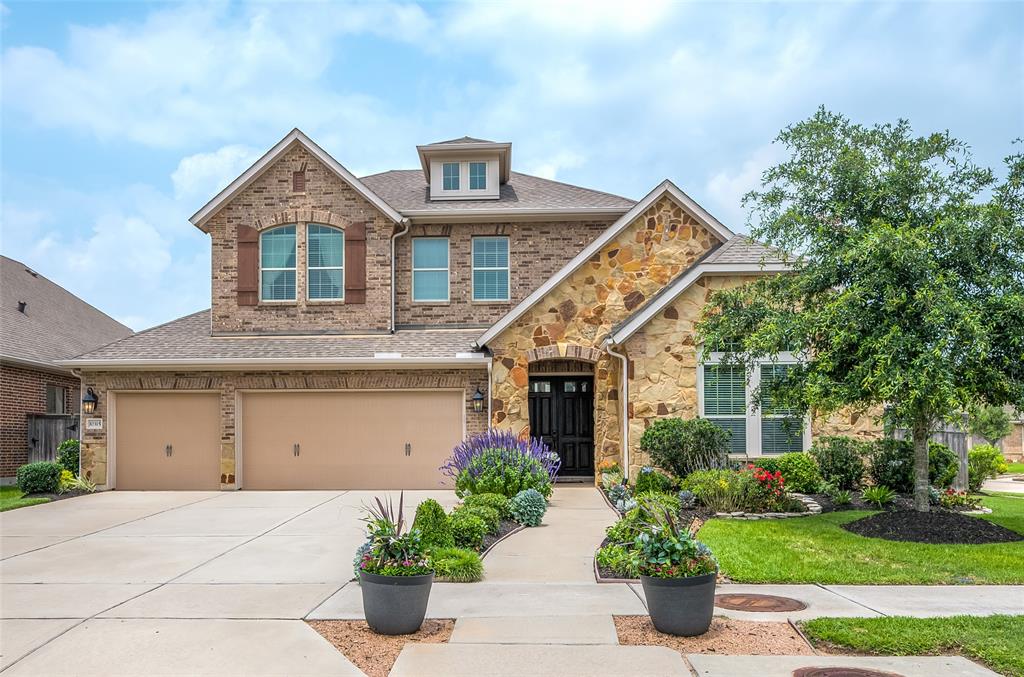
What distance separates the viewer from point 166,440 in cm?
1770

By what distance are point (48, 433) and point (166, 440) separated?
5567 millimetres

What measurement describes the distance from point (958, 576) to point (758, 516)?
3.84 metres

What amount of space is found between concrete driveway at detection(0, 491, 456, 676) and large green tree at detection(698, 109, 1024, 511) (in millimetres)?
6861

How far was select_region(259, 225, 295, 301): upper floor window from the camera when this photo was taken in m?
18.7

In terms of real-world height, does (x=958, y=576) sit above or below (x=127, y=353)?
below

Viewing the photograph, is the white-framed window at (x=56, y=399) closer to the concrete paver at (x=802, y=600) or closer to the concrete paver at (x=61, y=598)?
the concrete paver at (x=61, y=598)

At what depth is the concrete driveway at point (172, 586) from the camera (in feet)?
19.3

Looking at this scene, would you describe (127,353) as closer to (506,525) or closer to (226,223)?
(226,223)

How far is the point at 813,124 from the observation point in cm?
1143

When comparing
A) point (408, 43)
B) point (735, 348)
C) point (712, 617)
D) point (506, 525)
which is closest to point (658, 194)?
point (735, 348)

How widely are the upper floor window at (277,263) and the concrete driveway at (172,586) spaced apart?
5.71 meters

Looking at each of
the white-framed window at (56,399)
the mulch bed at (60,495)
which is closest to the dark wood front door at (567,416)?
the mulch bed at (60,495)

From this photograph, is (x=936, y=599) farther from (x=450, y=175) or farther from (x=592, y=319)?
(x=450, y=175)

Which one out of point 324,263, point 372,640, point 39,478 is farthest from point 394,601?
point 39,478
